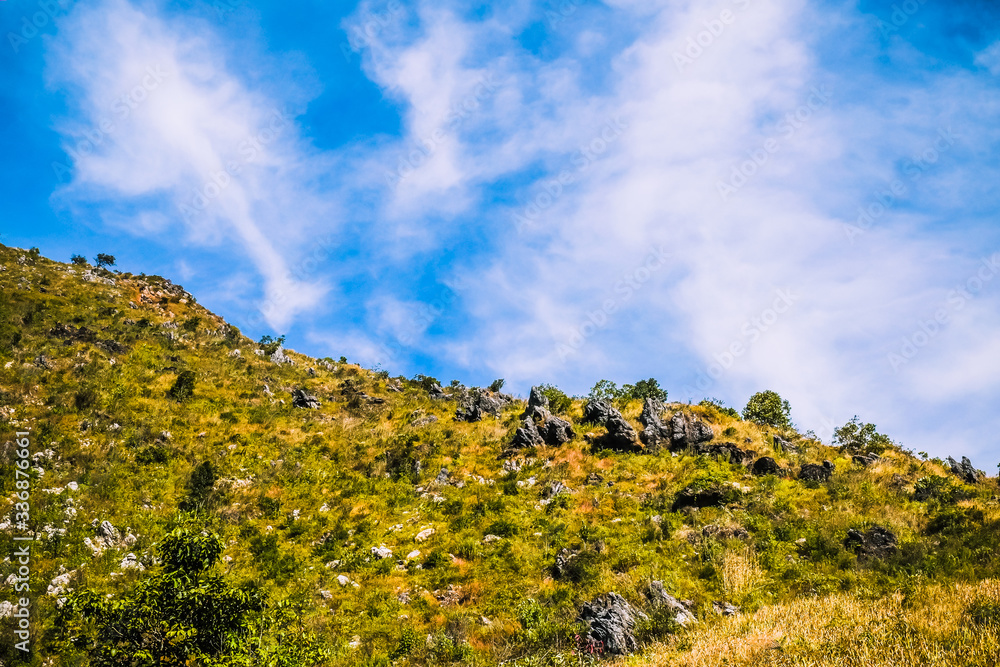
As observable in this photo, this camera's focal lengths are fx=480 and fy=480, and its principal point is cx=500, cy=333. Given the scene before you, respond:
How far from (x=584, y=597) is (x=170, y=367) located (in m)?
31.1

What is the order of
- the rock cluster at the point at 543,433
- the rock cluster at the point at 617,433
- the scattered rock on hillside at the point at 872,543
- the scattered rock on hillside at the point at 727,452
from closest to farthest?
the scattered rock on hillside at the point at 872,543 < the scattered rock on hillside at the point at 727,452 < the rock cluster at the point at 617,433 < the rock cluster at the point at 543,433

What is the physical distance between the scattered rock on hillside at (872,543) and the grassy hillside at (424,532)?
Answer: 0.48 ft

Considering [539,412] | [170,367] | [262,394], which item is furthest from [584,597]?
[170,367]

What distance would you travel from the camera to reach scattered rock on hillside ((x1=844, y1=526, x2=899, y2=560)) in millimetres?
14766

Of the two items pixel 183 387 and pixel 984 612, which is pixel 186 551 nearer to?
pixel 984 612

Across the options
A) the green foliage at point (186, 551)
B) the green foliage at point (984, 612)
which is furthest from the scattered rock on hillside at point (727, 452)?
the green foliage at point (186, 551)

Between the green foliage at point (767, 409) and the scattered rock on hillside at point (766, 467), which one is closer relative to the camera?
the scattered rock on hillside at point (766, 467)

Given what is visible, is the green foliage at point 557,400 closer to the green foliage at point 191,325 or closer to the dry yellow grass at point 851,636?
the dry yellow grass at point 851,636

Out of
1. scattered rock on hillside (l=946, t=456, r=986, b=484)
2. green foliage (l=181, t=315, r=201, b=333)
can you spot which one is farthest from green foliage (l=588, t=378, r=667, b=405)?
green foliage (l=181, t=315, r=201, b=333)

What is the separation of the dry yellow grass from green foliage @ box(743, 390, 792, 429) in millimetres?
30774

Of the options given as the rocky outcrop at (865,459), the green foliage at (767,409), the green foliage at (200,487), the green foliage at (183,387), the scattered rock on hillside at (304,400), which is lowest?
the green foliage at (200,487)

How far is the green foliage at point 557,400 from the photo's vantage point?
32.7 m

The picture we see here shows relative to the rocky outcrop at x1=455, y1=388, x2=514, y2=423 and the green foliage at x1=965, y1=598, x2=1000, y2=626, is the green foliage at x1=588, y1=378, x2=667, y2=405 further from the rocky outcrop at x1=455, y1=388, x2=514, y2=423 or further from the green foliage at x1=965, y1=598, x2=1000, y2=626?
the green foliage at x1=965, y1=598, x2=1000, y2=626

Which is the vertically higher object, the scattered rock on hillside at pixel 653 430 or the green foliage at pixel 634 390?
the green foliage at pixel 634 390
